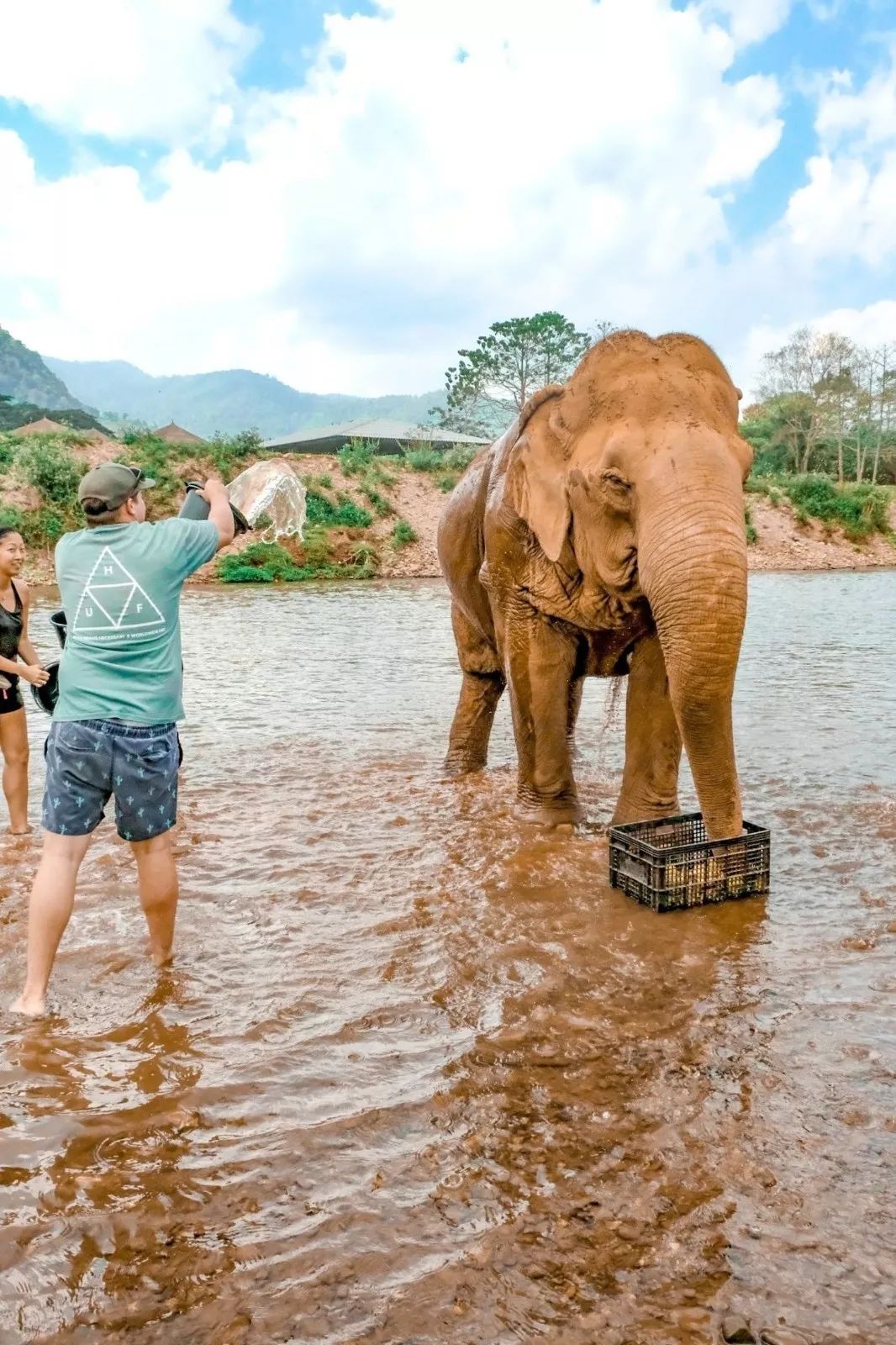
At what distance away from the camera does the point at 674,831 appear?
17.1 ft

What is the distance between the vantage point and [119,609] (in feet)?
11.7

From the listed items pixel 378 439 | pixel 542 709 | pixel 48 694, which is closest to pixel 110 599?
pixel 48 694

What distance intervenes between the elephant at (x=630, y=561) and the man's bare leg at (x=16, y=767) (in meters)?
2.84

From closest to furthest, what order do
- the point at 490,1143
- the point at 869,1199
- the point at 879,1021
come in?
the point at 869,1199 → the point at 490,1143 → the point at 879,1021

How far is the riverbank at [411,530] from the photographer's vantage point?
107 ft

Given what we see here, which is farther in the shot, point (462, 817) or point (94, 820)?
point (462, 817)

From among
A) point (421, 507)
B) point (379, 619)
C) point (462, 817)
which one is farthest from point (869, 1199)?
point (421, 507)

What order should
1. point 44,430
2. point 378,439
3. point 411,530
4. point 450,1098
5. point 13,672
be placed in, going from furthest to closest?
1. point 378,439
2. point 44,430
3. point 411,530
4. point 13,672
5. point 450,1098

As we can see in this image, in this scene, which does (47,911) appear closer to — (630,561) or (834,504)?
(630,561)

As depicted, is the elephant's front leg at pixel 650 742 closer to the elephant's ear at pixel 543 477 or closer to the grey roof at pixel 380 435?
the elephant's ear at pixel 543 477

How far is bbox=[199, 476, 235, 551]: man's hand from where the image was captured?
3754 mm

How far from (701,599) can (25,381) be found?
644 ft

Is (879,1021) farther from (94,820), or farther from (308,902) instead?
(94,820)

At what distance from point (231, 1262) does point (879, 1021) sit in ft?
7.63
